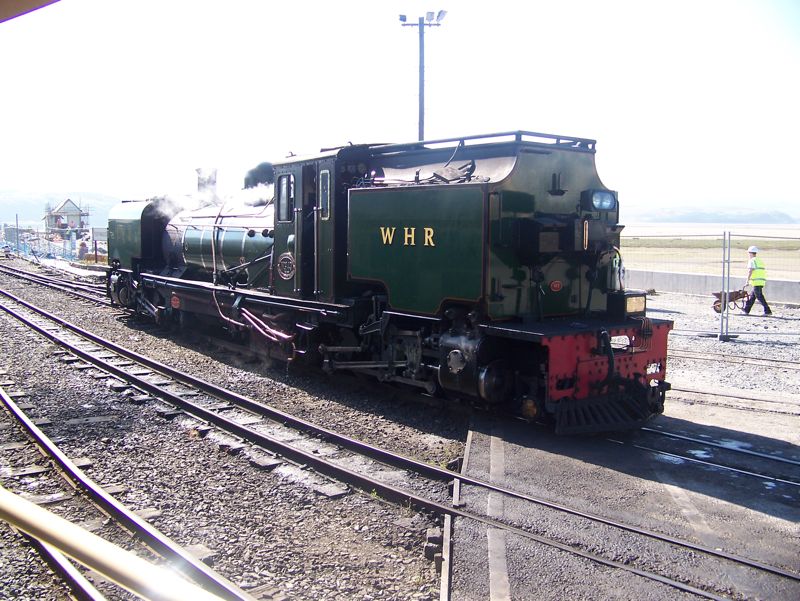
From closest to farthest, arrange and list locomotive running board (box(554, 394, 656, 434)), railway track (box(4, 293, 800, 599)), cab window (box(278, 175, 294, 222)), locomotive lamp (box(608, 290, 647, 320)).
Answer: railway track (box(4, 293, 800, 599)) → locomotive running board (box(554, 394, 656, 434)) → locomotive lamp (box(608, 290, 647, 320)) → cab window (box(278, 175, 294, 222))

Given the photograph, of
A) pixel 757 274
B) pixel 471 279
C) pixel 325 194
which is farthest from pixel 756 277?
pixel 471 279

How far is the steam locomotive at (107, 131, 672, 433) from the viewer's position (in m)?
7.21

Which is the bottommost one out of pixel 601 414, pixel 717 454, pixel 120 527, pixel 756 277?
pixel 120 527

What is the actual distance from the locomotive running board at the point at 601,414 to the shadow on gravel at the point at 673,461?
0.56 ft

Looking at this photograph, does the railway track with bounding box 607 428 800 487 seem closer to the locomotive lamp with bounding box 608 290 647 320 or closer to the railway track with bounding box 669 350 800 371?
the locomotive lamp with bounding box 608 290 647 320

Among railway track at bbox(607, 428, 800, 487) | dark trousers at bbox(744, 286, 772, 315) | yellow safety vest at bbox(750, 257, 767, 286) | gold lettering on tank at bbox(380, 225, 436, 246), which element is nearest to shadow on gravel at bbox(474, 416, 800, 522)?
railway track at bbox(607, 428, 800, 487)

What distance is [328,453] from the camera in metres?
6.94

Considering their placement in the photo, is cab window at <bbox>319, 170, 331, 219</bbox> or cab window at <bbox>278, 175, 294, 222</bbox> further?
cab window at <bbox>278, 175, 294, 222</bbox>

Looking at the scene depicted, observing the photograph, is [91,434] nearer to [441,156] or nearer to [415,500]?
[415,500]

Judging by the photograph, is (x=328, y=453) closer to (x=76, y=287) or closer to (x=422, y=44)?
(x=422, y=44)

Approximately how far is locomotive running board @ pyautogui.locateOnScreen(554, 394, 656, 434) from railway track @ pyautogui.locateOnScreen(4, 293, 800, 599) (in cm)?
147

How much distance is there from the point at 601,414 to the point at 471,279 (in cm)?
193

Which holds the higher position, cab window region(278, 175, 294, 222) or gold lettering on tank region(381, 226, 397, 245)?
cab window region(278, 175, 294, 222)

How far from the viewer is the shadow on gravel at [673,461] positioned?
5.70 m
